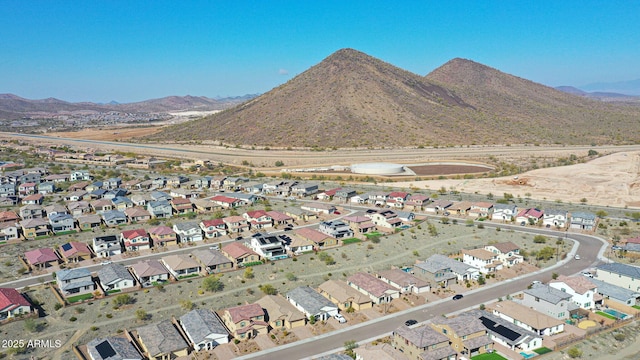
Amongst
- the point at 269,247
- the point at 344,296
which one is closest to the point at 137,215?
the point at 269,247

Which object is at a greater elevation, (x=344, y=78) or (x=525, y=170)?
(x=344, y=78)

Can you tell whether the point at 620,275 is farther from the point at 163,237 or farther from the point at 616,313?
the point at 163,237

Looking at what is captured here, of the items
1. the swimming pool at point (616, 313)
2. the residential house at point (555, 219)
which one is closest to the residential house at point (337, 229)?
the residential house at point (555, 219)

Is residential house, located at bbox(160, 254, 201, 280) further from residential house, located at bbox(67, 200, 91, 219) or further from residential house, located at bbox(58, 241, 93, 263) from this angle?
residential house, located at bbox(67, 200, 91, 219)

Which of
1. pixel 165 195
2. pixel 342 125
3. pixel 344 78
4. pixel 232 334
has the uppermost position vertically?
pixel 344 78

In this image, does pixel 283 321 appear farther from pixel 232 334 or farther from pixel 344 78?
pixel 344 78

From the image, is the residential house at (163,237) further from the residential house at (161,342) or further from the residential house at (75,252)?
the residential house at (161,342)

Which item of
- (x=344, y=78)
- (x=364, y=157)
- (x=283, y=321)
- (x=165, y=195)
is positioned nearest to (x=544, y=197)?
(x=364, y=157)
